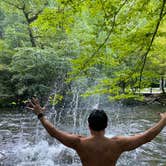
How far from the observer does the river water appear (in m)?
11.5

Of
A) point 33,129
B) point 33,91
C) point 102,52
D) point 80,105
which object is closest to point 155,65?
point 80,105

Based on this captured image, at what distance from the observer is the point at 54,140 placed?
46.9 ft

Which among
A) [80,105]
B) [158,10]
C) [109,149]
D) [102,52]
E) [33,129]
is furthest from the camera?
[80,105]

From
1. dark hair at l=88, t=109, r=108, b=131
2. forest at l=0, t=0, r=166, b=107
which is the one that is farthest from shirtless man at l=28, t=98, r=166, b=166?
forest at l=0, t=0, r=166, b=107

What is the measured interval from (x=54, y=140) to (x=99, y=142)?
36.8 feet

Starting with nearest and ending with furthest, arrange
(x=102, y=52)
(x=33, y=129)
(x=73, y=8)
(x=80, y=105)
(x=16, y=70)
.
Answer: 1. (x=73, y=8)
2. (x=102, y=52)
3. (x=33, y=129)
4. (x=16, y=70)
5. (x=80, y=105)

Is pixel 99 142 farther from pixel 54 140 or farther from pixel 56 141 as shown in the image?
pixel 54 140

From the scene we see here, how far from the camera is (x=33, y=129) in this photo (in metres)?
17.3

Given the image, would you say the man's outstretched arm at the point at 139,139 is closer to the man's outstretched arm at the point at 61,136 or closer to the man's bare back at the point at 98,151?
the man's bare back at the point at 98,151

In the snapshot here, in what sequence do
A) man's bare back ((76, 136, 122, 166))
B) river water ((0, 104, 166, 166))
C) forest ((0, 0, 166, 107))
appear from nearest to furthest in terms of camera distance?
man's bare back ((76, 136, 122, 166))
forest ((0, 0, 166, 107))
river water ((0, 104, 166, 166))

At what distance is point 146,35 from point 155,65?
22656 mm

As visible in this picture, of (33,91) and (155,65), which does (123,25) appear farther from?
(155,65)

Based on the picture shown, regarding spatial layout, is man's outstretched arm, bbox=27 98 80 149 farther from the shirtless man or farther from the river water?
the river water

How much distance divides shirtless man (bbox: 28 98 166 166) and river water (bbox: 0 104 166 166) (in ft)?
25.9
